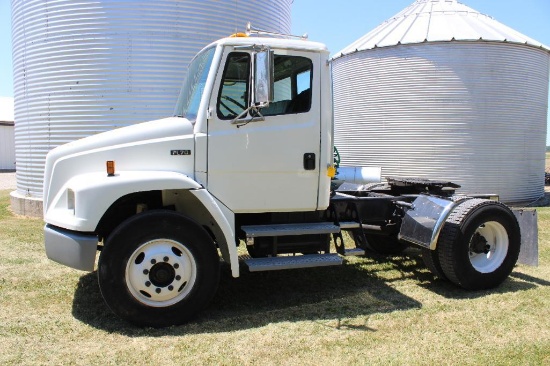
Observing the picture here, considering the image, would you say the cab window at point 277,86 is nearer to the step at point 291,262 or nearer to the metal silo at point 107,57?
the step at point 291,262

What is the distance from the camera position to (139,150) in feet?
15.3

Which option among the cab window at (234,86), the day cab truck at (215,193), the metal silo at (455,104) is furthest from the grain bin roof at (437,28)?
the cab window at (234,86)

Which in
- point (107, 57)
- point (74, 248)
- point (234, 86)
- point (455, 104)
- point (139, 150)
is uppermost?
point (107, 57)

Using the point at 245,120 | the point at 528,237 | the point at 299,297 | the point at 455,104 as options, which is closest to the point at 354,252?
the point at 299,297

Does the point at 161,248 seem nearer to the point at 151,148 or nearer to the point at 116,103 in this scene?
the point at 151,148

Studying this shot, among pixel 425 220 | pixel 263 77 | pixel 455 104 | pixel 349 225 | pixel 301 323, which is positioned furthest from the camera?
pixel 455 104

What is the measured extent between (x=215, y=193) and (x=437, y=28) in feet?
38.7

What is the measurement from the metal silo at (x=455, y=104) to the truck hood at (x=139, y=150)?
33.5ft

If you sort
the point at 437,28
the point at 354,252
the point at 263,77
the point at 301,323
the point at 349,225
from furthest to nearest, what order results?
the point at 437,28 < the point at 349,225 < the point at 354,252 < the point at 301,323 < the point at 263,77

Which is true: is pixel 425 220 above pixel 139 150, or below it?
below

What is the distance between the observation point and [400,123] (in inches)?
543

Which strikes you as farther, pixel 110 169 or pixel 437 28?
pixel 437 28

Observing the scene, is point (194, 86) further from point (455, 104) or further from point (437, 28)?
point (437, 28)

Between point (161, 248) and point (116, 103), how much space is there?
728 centimetres
